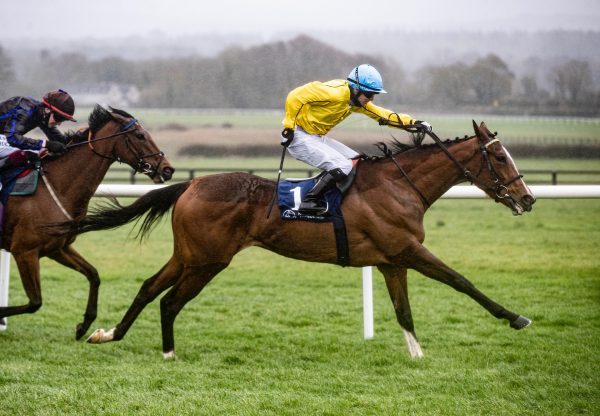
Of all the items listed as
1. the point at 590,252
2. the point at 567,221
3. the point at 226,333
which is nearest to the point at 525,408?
the point at 226,333

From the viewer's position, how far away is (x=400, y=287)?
5.27 meters

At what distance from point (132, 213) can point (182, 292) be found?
677mm

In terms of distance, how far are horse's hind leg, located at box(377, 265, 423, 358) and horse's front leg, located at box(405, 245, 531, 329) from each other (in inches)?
10.6

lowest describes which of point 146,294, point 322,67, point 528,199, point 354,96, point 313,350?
point 322,67

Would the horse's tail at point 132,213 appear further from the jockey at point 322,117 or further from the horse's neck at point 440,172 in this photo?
the horse's neck at point 440,172

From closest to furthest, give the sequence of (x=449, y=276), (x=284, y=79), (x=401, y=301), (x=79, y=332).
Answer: (x=449, y=276) → (x=401, y=301) → (x=79, y=332) → (x=284, y=79)

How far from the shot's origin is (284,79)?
26125mm

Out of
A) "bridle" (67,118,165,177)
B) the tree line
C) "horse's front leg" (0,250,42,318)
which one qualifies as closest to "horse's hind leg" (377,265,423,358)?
"bridle" (67,118,165,177)

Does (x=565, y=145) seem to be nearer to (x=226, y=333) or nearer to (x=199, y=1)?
(x=226, y=333)

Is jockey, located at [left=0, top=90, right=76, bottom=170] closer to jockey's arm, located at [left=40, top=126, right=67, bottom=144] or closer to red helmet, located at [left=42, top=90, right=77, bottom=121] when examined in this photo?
red helmet, located at [left=42, top=90, right=77, bottom=121]

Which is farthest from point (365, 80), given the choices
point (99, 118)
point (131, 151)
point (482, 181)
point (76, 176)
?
point (76, 176)

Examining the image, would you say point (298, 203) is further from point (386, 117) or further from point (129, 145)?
point (129, 145)

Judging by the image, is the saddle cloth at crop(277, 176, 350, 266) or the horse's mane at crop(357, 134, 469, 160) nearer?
the saddle cloth at crop(277, 176, 350, 266)

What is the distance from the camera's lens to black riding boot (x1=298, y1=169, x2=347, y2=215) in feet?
16.2
